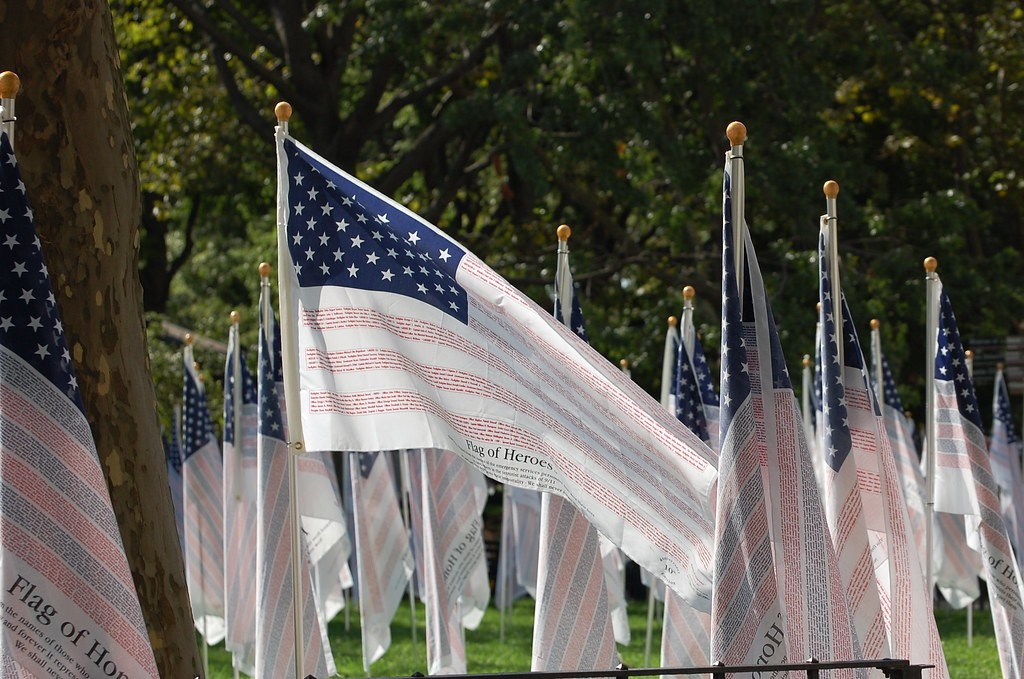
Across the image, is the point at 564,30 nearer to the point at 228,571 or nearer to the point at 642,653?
the point at 642,653

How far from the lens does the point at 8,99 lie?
14.5 ft

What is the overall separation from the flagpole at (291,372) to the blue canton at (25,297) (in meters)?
0.67

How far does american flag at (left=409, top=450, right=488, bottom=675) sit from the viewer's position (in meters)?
9.84

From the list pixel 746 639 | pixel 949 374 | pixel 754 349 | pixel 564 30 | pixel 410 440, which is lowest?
pixel 746 639

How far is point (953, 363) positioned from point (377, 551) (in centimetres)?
656

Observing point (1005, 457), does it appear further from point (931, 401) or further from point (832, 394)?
point (832, 394)

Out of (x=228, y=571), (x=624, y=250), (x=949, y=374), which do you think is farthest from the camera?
(x=624, y=250)

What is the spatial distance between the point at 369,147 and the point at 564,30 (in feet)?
23.4

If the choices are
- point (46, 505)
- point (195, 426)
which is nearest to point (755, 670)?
point (46, 505)

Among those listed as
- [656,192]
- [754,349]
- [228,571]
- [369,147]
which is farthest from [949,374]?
[369,147]

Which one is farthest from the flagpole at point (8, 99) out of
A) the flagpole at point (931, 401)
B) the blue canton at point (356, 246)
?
the flagpole at point (931, 401)

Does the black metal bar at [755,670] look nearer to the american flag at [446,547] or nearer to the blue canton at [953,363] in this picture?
the blue canton at [953,363]

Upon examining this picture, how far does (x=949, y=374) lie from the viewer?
8.88m

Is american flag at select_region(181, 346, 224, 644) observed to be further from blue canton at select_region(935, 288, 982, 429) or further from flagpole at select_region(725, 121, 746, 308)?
flagpole at select_region(725, 121, 746, 308)
